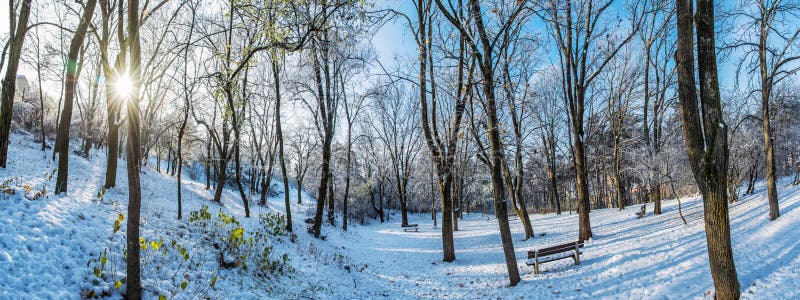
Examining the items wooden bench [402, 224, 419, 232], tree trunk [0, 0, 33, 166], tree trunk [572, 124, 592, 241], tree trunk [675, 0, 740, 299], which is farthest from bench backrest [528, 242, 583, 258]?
wooden bench [402, 224, 419, 232]

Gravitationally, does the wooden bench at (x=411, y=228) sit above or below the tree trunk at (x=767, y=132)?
below

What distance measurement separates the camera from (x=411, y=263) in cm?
1198

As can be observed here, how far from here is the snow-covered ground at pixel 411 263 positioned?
4.31 metres

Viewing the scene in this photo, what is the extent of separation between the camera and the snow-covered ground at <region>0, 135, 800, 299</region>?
4309mm

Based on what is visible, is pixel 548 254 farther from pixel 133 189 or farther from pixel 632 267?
pixel 133 189

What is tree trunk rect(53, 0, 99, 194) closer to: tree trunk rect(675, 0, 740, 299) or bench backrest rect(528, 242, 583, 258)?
bench backrest rect(528, 242, 583, 258)

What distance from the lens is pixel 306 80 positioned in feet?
48.1

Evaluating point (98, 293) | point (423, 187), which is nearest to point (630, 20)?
point (98, 293)

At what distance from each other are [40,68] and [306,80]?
1675cm

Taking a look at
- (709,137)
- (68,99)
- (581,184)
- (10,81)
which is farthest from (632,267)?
(10,81)

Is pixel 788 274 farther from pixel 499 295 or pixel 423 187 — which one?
pixel 423 187

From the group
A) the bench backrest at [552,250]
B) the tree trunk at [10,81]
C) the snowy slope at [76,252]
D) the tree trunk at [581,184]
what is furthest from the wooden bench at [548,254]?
the tree trunk at [10,81]

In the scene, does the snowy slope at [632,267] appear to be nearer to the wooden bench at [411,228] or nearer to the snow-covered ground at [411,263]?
the snow-covered ground at [411,263]

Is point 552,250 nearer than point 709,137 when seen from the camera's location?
No
